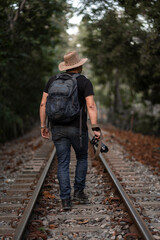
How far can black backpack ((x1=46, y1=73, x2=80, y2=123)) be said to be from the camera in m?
3.72

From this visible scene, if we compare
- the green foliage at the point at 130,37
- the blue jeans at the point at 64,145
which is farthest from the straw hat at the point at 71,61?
the green foliage at the point at 130,37

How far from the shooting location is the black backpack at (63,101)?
146 inches

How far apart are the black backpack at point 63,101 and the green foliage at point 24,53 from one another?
452cm

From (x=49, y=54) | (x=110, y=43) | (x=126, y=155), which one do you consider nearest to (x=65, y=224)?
(x=126, y=155)

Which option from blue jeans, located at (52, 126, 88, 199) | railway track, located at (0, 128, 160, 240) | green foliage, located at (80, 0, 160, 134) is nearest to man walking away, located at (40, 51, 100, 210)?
blue jeans, located at (52, 126, 88, 199)

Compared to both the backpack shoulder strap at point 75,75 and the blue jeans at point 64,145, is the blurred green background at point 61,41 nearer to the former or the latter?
the backpack shoulder strap at point 75,75

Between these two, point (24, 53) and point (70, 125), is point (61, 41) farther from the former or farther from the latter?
point (70, 125)

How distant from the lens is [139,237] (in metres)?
3.12

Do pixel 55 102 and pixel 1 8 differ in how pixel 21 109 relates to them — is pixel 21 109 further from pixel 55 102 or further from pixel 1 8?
pixel 55 102

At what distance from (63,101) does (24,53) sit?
835 cm

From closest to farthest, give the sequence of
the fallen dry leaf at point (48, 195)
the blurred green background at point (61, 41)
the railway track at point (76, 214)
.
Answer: the railway track at point (76, 214) → the fallen dry leaf at point (48, 195) → the blurred green background at point (61, 41)

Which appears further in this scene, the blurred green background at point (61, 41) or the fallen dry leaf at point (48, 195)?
the blurred green background at point (61, 41)

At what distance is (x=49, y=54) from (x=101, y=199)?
14.9 metres

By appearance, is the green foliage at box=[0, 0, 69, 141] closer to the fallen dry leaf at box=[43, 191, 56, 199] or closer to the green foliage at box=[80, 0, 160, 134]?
the green foliage at box=[80, 0, 160, 134]
